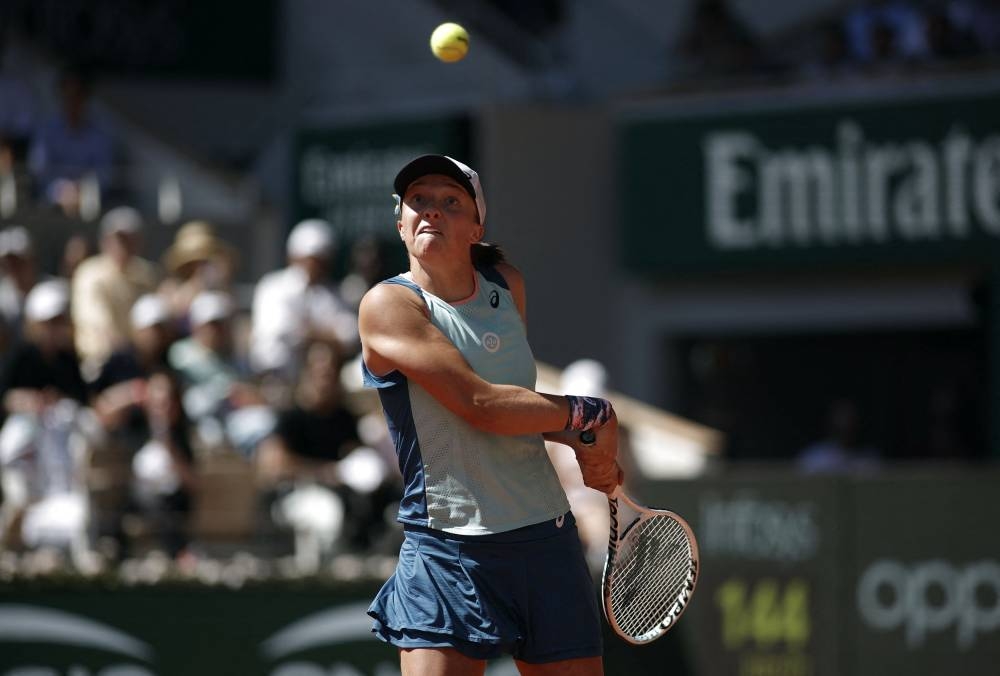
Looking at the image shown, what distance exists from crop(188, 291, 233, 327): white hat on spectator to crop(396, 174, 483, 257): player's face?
604 cm

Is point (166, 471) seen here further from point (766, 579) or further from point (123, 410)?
point (766, 579)

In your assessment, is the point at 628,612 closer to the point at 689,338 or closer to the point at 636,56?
the point at 689,338

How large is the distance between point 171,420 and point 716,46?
294 inches

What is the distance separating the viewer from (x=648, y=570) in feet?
16.2

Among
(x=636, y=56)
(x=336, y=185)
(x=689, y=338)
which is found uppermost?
(x=636, y=56)

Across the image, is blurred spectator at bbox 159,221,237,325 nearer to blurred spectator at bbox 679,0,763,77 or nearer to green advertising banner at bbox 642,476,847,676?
green advertising banner at bbox 642,476,847,676

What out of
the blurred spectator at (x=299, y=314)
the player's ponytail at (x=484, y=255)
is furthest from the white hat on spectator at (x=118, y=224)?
the player's ponytail at (x=484, y=255)

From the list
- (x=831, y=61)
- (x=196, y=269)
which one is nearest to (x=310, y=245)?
(x=196, y=269)

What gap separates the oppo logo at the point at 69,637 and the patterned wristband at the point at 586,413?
14.2 ft

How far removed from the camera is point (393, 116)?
15914 mm

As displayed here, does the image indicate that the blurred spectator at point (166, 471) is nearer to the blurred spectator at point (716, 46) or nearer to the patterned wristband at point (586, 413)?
the patterned wristband at point (586, 413)

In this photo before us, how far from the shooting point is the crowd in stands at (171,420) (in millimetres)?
9281

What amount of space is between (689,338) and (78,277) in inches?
242

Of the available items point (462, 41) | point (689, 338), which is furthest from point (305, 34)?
→ point (462, 41)
